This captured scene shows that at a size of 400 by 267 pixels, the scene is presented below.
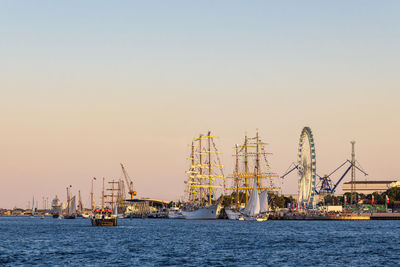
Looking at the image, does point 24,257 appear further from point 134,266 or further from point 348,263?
point 348,263

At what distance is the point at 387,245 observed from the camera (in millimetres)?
106750

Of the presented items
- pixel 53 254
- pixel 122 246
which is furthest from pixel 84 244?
pixel 53 254

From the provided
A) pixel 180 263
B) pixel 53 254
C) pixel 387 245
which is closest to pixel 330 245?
pixel 387 245

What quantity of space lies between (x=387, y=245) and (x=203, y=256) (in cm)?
3575

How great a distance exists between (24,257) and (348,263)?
41.6m

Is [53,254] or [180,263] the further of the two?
[53,254]

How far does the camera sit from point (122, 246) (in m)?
106

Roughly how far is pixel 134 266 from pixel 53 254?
21.3 metres

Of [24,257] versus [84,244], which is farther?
[84,244]

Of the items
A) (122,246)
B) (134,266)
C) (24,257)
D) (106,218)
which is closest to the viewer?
(134,266)

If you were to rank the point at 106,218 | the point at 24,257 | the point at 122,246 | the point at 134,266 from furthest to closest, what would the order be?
1. the point at 106,218
2. the point at 122,246
3. the point at 24,257
4. the point at 134,266

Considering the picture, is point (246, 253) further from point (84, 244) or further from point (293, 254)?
point (84, 244)

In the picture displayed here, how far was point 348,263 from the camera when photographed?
78.1 meters

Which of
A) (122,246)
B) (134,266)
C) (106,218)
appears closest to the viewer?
(134,266)
